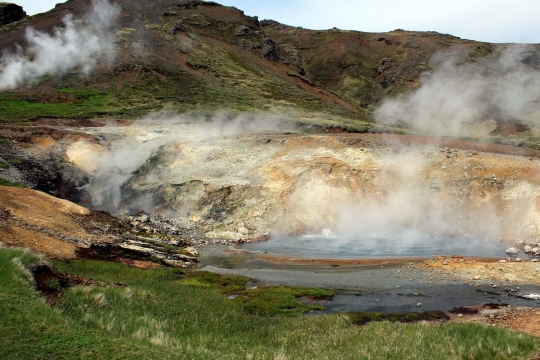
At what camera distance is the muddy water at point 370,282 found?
660 inches

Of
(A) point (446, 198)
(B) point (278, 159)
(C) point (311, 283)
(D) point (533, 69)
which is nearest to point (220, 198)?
(B) point (278, 159)

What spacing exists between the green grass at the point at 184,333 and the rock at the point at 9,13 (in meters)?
97.5

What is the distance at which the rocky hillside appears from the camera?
2099 inches

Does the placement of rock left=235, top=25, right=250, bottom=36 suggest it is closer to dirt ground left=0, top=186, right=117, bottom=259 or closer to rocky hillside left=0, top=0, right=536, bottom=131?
rocky hillside left=0, top=0, right=536, bottom=131

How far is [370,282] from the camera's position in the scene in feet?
64.1

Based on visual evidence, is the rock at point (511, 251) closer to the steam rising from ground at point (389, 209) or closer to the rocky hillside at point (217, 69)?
the steam rising from ground at point (389, 209)

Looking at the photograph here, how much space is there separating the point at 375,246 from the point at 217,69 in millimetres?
47264

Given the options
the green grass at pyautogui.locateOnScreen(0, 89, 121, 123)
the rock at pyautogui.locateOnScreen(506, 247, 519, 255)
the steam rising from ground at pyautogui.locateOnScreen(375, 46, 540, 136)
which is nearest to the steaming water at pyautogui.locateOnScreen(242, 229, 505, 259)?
the rock at pyautogui.locateOnScreen(506, 247, 519, 255)

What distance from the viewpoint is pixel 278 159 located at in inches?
1337

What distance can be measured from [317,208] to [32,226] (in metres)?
16.5

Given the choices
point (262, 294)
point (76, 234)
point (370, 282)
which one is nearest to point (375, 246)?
point (370, 282)

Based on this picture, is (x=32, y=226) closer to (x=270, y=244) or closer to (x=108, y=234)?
(x=108, y=234)

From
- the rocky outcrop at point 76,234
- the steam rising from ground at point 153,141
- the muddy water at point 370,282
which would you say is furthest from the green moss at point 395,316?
the steam rising from ground at point 153,141

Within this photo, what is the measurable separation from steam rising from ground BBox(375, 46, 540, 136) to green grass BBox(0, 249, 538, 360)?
45.9 metres
